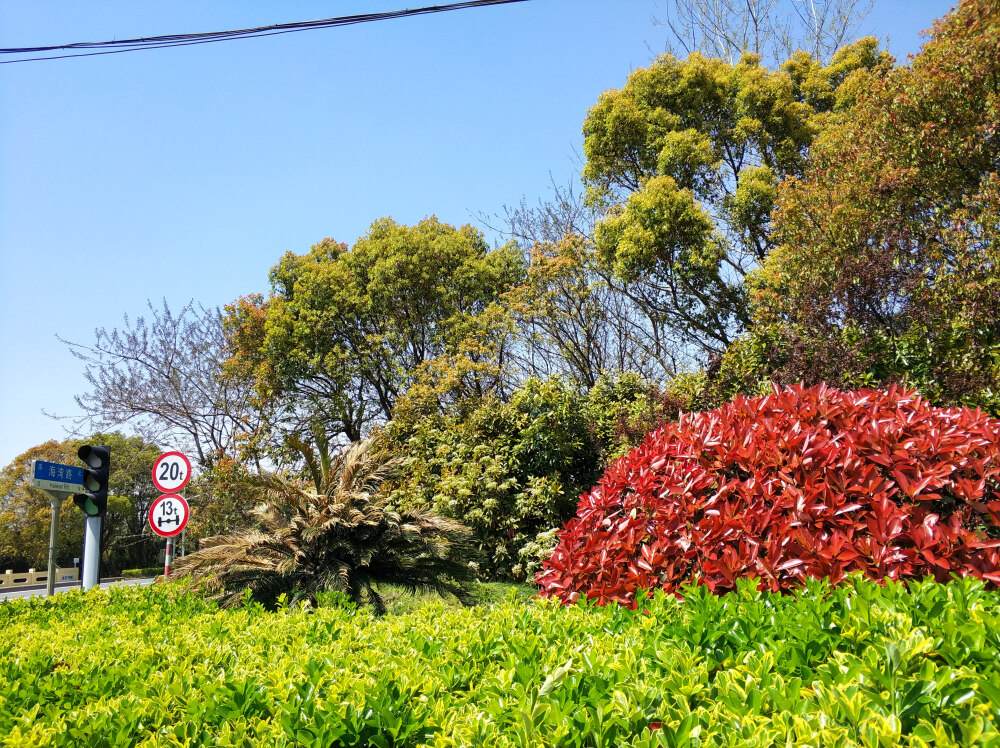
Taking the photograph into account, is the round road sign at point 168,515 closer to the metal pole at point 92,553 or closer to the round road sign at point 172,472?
the round road sign at point 172,472

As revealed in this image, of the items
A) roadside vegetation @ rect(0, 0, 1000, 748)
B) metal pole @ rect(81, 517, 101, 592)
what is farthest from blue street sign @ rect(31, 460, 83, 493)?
roadside vegetation @ rect(0, 0, 1000, 748)

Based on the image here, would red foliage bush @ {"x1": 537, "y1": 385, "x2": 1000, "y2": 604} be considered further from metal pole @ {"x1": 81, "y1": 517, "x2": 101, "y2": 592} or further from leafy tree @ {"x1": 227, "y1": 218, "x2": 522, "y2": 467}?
leafy tree @ {"x1": 227, "y1": 218, "x2": 522, "y2": 467}

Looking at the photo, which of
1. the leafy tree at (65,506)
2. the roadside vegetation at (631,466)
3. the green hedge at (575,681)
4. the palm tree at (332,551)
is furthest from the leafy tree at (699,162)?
the leafy tree at (65,506)

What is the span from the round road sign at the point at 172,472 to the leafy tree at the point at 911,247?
754 cm

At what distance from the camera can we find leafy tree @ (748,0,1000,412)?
805cm

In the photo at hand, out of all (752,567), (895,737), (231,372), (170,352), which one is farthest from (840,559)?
(170,352)

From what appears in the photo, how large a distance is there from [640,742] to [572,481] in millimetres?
9649

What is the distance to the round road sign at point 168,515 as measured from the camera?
28.4ft

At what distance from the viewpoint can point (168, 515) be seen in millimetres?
8750

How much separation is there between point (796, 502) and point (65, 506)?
119 feet

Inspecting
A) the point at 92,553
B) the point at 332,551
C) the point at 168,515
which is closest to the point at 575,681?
the point at 332,551

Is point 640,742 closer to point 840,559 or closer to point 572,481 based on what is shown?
point 840,559

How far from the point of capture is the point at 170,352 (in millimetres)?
21234

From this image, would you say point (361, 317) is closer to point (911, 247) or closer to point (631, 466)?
point (911, 247)
